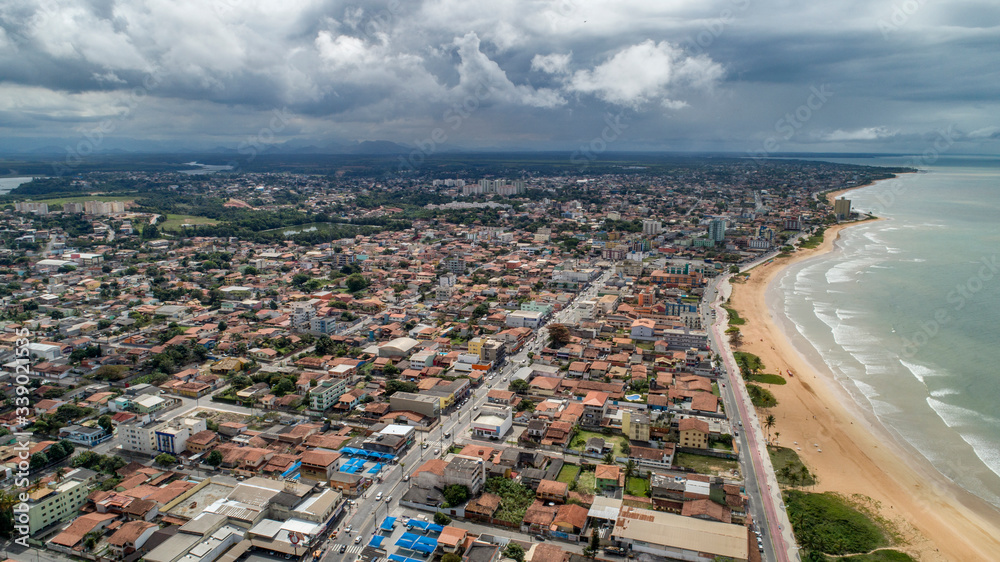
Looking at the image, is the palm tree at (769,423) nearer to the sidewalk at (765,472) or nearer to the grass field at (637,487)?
the sidewalk at (765,472)

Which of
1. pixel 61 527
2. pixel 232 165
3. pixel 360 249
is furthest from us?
pixel 232 165

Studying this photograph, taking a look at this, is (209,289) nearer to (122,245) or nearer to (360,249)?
(360,249)

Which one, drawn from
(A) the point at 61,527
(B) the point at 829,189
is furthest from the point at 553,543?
(B) the point at 829,189

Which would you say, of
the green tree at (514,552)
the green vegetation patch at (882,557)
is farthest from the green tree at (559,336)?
the green vegetation patch at (882,557)

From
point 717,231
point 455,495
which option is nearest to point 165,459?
point 455,495

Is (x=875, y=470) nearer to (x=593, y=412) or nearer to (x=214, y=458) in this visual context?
(x=593, y=412)

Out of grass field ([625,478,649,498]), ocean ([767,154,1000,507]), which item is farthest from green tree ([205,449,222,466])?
ocean ([767,154,1000,507])

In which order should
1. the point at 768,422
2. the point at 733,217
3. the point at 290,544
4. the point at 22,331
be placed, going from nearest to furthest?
the point at 290,544 → the point at 768,422 → the point at 22,331 → the point at 733,217
